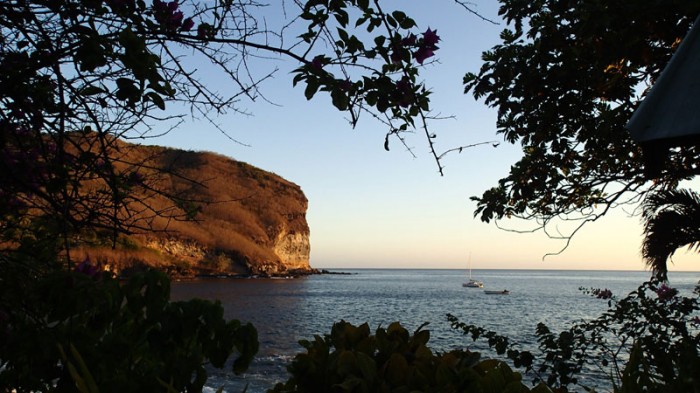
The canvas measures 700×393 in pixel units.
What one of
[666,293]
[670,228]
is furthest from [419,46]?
[666,293]

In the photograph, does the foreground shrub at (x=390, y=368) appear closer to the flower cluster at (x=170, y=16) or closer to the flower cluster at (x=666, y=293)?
the flower cluster at (x=170, y=16)

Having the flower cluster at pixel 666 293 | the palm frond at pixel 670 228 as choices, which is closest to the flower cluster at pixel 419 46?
the palm frond at pixel 670 228

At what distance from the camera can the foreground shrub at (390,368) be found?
1.75 meters

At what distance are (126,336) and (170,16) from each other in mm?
1532

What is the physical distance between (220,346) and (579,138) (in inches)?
217

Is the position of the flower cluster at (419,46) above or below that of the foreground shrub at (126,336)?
above

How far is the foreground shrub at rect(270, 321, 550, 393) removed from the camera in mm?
1748

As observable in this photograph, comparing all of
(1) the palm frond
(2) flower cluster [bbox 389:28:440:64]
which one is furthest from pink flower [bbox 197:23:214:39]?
(1) the palm frond

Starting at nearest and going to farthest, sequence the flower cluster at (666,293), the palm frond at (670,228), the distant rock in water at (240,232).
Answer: the palm frond at (670,228) → the flower cluster at (666,293) → the distant rock in water at (240,232)

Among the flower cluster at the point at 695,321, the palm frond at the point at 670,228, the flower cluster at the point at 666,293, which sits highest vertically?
the palm frond at the point at 670,228

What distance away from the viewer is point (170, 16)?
8.38ft

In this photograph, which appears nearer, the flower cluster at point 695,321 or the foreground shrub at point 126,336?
the foreground shrub at point 126,336

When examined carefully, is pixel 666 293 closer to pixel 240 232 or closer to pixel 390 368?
pixel 390 368

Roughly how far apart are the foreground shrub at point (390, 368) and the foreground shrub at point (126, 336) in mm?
277
